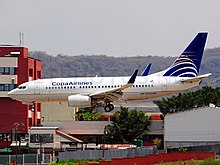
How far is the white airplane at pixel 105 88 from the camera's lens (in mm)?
81312

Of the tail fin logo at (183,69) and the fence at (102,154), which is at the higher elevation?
the tail fin logo at (183,69)

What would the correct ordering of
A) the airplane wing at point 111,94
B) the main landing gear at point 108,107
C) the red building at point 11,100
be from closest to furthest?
1. the airplane wing at point 111,94
2. the main landing gear at point 108,107
3. the red building at point 11,100

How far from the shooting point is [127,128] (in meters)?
119

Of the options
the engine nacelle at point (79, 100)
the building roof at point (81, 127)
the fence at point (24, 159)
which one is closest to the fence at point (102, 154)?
the fence at point (24, 159)

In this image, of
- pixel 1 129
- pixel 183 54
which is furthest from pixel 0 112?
pixel 183 54

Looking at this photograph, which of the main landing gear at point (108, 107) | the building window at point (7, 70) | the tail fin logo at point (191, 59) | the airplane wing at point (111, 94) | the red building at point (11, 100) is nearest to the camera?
the airplane wing at point (111, 94)

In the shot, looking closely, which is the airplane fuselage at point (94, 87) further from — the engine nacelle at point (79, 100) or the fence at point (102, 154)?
the fence at point (102, 154)

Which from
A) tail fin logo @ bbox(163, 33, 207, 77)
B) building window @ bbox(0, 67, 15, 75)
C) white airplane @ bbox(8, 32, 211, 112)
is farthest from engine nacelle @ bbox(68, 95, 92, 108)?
building window @ bbox(0, 67, 15, 75)

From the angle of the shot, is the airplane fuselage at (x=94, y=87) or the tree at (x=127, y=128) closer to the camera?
the airplane fuselage at (x=94, y=87)

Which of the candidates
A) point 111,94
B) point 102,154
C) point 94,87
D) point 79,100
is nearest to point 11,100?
point 94,87

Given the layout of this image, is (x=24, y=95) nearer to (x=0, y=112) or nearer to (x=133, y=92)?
(x=133, y=92)

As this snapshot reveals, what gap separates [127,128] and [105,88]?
116 feet

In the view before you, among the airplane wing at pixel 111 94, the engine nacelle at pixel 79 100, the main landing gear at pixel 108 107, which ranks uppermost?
the airplane wing at pixel 111 94

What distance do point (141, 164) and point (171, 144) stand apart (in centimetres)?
5071
